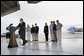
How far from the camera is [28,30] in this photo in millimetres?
14094

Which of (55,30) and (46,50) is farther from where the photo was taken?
(55,30)

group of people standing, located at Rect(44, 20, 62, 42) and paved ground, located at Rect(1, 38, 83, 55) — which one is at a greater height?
group of people standing, located at Rect(44, 20, 62, 42)

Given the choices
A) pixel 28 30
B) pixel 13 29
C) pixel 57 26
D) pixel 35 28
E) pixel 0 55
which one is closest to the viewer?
pixel 0 55

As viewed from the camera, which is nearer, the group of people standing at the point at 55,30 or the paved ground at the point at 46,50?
the paved ground at the point at 46,50

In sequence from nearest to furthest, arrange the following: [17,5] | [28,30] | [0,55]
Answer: [0,55]
[17,5]
[28,30]

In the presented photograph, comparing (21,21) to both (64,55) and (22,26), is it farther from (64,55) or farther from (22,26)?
(64,55)

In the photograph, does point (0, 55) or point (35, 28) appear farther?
point (35, 28)

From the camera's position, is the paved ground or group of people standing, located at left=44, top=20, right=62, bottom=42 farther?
group of people standing, located at left=44, top=20, right=62, bottom=42

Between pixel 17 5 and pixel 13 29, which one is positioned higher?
pixel 17 5

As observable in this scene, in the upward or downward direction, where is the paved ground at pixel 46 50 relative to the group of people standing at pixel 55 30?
downward

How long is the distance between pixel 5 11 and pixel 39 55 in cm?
772

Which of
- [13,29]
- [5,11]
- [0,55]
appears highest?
[5,11]

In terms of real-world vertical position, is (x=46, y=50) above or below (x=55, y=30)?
below

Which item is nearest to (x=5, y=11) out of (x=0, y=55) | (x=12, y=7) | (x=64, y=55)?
(x=12, y=7)
